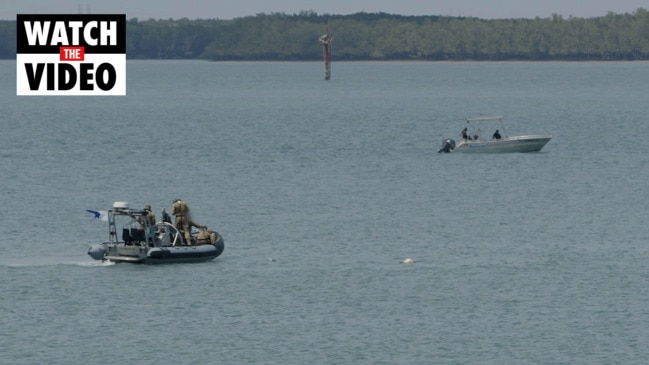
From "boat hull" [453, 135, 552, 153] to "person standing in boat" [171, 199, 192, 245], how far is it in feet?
193

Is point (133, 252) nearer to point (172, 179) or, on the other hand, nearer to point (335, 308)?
point (335, 308)

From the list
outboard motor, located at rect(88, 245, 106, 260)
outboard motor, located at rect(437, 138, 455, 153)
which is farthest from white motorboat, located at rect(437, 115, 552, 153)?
outboard motor, located at rect(88, 245, 106, 260)

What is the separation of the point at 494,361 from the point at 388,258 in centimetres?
1874

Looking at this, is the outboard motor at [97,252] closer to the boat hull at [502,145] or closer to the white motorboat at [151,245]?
the white motorboat at [151,245]

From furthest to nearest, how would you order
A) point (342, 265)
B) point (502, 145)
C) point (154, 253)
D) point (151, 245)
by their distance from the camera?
point (502, 145)
point (342, 265)
point (151, 245)
point (154, 253)

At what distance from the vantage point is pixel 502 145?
118 m

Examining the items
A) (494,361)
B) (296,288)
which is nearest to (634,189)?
(296,288)

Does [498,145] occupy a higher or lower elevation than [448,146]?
higher

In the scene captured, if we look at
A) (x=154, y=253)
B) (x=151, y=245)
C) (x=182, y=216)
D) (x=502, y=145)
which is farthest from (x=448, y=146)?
(x=154, y=253)

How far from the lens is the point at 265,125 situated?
591 feet

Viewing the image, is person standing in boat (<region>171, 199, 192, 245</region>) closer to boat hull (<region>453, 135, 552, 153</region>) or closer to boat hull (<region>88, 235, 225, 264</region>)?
boat hull (<region>88, 235, 225, 264</region>)

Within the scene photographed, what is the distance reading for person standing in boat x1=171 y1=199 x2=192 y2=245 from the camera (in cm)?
6147

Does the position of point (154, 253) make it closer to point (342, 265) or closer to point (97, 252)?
point (97, 252)

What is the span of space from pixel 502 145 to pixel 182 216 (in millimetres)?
60144
